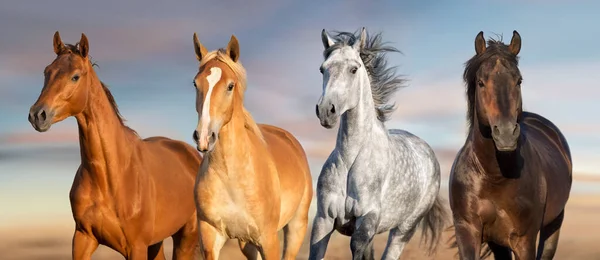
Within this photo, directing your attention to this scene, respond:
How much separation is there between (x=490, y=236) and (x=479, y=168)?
2.18ft

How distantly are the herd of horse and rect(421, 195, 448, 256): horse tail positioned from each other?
0.57 m

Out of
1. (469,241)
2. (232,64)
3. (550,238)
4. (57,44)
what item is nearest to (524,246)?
(469,241)

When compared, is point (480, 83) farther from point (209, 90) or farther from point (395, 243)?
point (395, 243)

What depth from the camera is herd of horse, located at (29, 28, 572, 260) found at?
25.2 ft

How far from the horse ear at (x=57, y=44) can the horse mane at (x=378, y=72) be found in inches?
117

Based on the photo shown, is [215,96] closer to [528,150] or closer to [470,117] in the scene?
[470,117]

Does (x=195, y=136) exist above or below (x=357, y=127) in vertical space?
above

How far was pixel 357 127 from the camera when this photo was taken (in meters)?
8.70

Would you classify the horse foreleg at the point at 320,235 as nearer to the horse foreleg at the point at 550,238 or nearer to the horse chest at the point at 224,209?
the horse chest at the point at 224,209

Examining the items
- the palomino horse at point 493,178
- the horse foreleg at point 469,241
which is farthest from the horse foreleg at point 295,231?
the horse foreleg at point 469,241

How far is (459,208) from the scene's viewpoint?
7.89 meters

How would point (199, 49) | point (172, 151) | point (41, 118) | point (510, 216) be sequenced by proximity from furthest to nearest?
point (172, 151), point (41, 118), point (199, 49), point (510, 216)

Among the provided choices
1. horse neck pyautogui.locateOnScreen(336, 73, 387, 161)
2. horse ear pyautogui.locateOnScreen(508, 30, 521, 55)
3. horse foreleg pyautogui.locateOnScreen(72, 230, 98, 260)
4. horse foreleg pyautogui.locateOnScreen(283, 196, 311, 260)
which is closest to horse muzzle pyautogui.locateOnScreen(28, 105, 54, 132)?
horse foreleg pyautogui.locateOnScreen(72, 230, 98, 260)

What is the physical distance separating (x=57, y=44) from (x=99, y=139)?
3.79 ft
